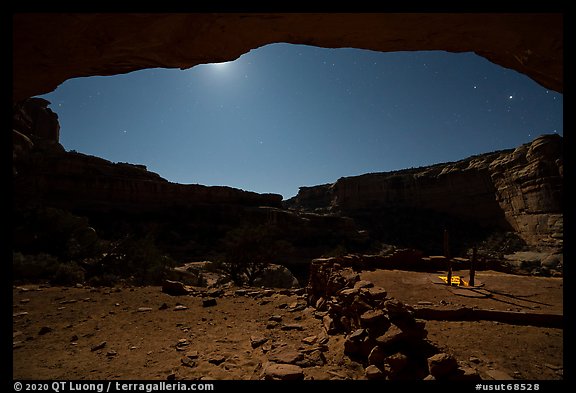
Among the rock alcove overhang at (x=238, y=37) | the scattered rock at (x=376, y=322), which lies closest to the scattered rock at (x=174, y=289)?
the rock alcove overhang at (x=238, y=37)

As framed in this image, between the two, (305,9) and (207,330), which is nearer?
(305,9)

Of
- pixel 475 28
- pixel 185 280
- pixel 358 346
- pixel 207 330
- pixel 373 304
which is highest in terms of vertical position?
pixel 475 28

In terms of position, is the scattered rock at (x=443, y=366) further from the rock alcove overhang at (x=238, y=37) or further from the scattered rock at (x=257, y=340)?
the rock alcove overhang at (x=238, y=37)

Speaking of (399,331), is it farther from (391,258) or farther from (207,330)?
(391,258)

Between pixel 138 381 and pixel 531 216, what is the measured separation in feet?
189

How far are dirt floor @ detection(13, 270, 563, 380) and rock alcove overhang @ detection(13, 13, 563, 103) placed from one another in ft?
15.1

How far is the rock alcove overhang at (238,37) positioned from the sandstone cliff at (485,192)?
48374 mm

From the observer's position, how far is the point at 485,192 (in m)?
55.0

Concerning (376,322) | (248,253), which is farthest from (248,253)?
(376,322)

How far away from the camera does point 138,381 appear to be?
3951 millimetres

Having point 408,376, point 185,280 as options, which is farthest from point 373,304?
point 185,280

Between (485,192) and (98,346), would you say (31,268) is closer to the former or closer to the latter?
(98,346)

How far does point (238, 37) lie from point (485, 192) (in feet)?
213

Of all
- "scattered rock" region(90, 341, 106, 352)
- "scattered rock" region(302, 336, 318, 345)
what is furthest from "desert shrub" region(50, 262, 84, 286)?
"scattered rock" region(302, 336, 318, 345)
